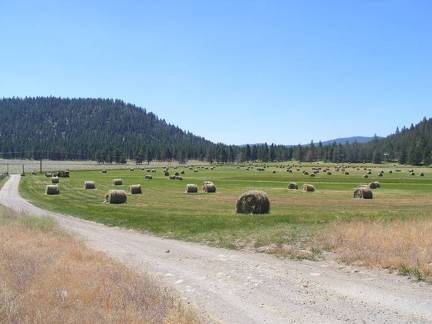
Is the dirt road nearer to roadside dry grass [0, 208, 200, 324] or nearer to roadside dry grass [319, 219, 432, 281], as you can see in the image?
roadside dry grass [319, 219, 432, 281]

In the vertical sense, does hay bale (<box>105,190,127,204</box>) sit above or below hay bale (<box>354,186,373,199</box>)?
below

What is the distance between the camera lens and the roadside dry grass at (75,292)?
8.63 meters

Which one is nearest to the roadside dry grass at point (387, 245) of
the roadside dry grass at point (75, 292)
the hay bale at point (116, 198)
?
the roadside dry grass at point (75, 292)

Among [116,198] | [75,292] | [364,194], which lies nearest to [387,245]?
[75,292]

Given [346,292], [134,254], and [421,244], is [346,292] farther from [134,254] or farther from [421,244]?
[134,254]

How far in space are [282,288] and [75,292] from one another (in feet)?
16.4

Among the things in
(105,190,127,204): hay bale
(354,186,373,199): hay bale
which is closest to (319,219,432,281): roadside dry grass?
(105,190,127,204): hay bale

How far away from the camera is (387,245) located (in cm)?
1591

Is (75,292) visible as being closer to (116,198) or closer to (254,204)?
(254,204)

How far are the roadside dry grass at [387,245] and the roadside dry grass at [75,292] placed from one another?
636 cm

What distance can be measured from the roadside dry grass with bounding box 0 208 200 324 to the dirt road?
1263mm

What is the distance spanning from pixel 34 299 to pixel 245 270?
683 centimetres

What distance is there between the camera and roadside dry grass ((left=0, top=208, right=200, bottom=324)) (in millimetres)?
8633

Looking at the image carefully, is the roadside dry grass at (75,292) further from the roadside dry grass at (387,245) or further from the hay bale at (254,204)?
the hay bale at (254,204)
